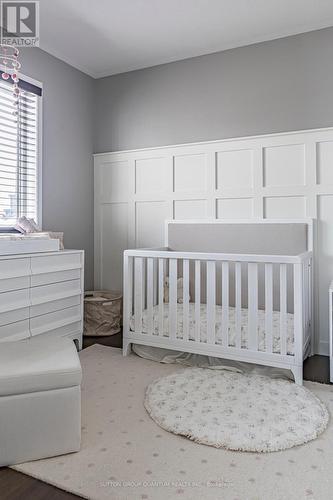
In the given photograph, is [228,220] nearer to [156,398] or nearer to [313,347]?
[313,347]

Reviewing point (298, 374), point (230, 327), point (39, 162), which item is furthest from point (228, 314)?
point (39, 162)

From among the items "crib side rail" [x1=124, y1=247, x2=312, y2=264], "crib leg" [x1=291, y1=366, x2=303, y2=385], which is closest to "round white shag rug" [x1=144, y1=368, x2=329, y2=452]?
"crib leg" [x1=291, y1=366, x2=303, y2=385]

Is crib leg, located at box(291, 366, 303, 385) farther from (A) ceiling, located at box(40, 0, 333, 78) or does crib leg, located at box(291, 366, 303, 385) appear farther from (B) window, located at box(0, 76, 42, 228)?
(A) ceiling, located at box(40, 0, 333, 78)

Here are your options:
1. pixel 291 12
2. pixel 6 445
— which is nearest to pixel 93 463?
pixel 6 445

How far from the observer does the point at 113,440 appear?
1.54 metres

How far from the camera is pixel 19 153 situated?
2838mm

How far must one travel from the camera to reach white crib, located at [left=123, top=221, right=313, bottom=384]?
6.82ft

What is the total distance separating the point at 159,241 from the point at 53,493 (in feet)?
7.57

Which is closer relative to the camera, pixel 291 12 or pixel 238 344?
pixel 238 344

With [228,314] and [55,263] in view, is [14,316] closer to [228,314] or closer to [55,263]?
[55,263]

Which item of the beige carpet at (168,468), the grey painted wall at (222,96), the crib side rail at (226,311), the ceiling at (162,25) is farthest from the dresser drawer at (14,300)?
the ceiling at (162,25)

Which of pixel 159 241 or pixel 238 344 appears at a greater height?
pixel 159 241

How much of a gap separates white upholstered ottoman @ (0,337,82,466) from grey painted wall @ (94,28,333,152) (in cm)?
236

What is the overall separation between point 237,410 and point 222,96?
2.47m
